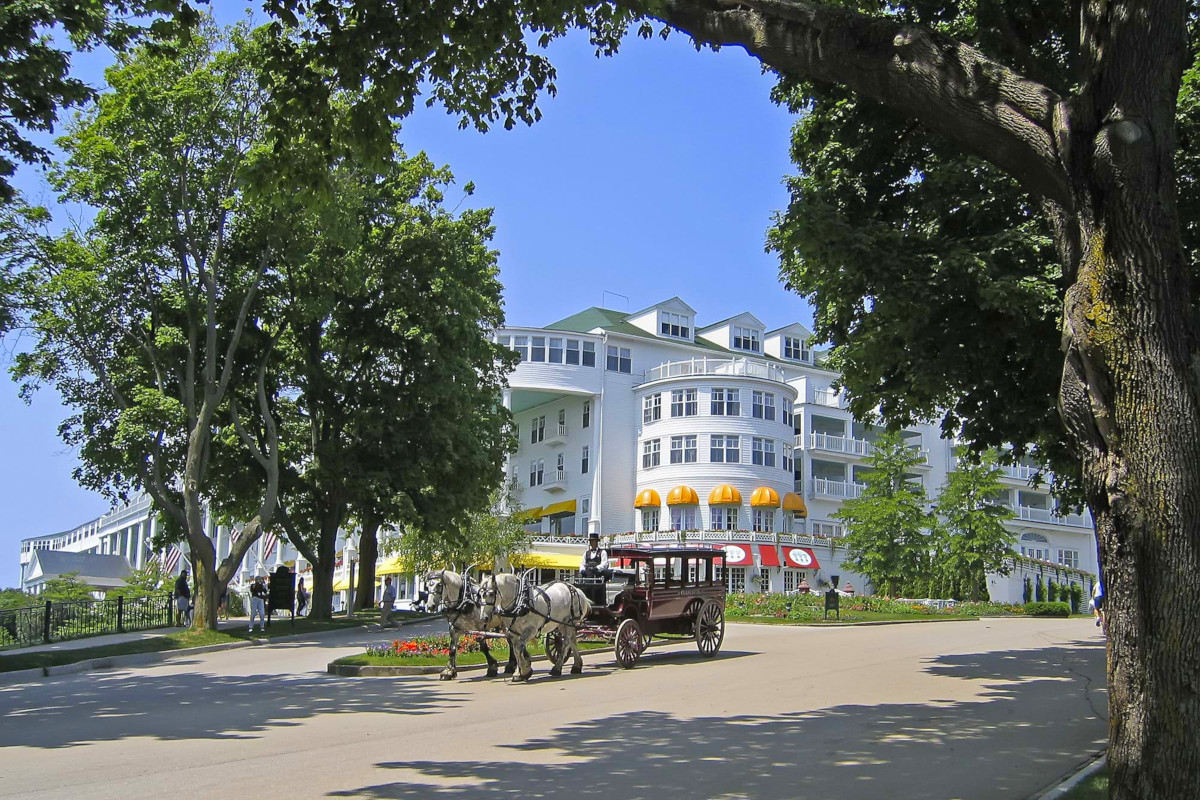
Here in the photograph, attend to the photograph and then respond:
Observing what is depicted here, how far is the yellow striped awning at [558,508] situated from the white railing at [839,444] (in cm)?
1621

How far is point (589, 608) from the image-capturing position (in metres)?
18.3

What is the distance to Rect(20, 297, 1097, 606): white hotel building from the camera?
6022 centimetres

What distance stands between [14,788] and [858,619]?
98.6 ft

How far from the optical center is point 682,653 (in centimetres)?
2227

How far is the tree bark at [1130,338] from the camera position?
Result: 6.28 m

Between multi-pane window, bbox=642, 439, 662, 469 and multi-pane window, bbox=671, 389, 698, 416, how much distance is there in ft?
7.08

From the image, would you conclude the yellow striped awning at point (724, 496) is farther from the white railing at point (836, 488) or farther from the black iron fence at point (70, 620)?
the black iron fence at point (70, 620)

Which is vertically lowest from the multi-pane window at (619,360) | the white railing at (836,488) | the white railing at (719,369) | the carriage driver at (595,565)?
the carriage driver at (595,565)

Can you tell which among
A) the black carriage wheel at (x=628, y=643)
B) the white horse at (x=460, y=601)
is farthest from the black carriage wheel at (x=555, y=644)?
the white horse at (x=460, y=601)

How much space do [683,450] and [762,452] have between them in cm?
486

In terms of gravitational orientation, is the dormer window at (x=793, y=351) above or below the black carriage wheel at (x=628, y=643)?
above

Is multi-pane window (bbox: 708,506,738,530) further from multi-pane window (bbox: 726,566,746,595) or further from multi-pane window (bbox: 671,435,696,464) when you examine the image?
multi-pane window (bbox: 671,435,696,464)

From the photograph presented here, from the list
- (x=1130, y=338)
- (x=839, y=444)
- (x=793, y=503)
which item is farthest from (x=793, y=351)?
(x=1130, y=338)

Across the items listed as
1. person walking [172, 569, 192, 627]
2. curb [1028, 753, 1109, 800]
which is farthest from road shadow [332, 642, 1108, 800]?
person walking [172, 569, 192, 627]
